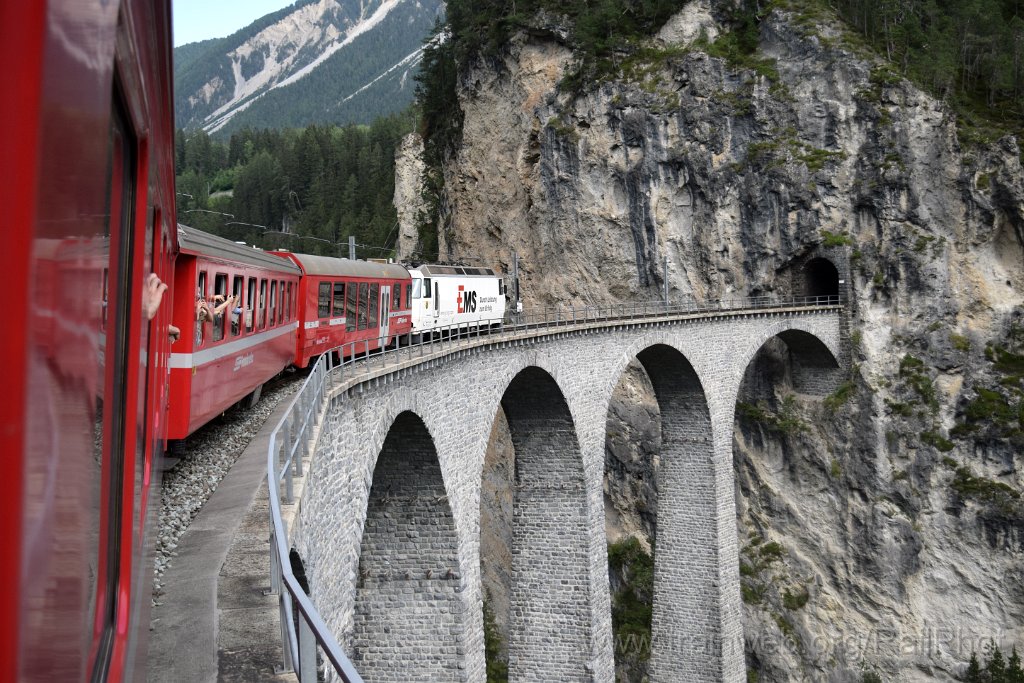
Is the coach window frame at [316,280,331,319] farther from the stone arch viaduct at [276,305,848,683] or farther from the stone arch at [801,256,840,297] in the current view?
the stone arch at [801,256,840,297]

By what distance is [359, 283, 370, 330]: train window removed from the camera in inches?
817

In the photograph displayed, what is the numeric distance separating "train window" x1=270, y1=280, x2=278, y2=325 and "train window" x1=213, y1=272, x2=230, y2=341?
3.15 m

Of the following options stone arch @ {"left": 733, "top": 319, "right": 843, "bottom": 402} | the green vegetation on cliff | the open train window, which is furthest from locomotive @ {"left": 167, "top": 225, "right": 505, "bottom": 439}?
the green vegetation on cliff

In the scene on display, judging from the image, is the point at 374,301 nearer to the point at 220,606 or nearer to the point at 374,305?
the point at 374,305

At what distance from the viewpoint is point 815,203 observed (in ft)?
124

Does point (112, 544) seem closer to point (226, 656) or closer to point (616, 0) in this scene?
point (226, 656)

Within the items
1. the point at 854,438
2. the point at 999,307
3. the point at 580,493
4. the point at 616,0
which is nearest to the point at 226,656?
the point at 580,493

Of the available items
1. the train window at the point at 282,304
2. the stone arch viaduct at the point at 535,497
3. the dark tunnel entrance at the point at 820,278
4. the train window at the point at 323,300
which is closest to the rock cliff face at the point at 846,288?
the dark tunnel entrance at the point at 820,278

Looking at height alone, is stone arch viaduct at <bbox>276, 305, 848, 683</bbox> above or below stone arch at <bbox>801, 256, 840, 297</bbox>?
below

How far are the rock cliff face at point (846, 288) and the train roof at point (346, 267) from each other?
19.7 metres

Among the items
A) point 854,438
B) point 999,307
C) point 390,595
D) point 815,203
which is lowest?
point 390,595

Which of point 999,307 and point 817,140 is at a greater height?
point 817,140

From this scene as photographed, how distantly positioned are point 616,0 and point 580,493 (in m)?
30.2

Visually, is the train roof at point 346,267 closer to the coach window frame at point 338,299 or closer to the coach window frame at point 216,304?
the coach window frame at point 338,299
